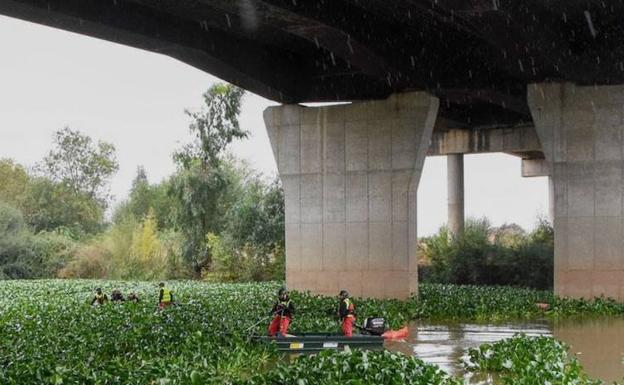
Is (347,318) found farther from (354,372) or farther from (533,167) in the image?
(533,167)

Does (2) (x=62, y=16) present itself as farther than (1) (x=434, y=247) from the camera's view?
No

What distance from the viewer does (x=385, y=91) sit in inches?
1316

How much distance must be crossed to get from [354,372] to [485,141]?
3680cm

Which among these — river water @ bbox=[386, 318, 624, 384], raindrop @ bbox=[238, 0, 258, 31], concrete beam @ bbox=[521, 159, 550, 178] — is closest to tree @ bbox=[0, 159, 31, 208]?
concrete beam @ bbox=[521, 159, 550, 178]

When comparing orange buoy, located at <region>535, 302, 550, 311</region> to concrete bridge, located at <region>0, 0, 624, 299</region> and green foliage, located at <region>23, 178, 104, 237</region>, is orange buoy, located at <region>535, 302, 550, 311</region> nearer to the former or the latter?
concrete bridge, located at <region>0, 0, 624, 299</region>

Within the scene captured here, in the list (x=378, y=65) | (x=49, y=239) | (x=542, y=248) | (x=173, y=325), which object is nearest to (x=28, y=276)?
(x=49, y=239)

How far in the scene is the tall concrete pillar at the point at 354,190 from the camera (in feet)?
106

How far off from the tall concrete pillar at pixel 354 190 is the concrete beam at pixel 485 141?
15.8m

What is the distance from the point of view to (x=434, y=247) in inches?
1903

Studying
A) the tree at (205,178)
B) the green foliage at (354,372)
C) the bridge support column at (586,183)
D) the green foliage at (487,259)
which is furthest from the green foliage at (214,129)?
the green foliage at (354,372)

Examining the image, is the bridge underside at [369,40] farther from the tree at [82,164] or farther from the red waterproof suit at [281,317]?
the tree at [82,164]

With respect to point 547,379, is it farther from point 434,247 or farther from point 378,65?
point 434,247

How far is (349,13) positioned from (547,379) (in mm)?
14462

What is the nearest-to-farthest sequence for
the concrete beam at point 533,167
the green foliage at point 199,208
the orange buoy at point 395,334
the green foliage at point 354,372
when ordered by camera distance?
the green foliage at point 354,372
the orange buoy at point 395,334
the green foliage at point 199,208
the concrete beam at point 533,167
